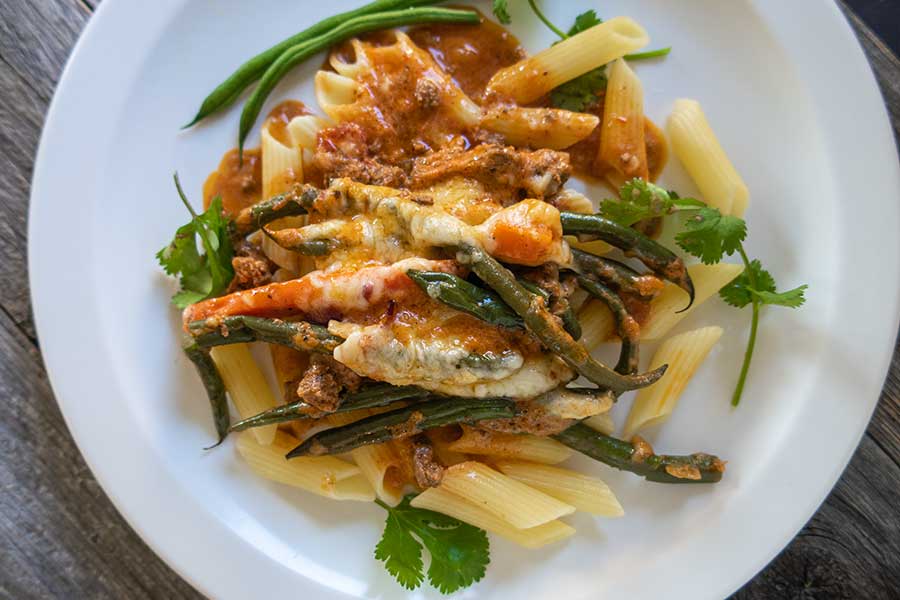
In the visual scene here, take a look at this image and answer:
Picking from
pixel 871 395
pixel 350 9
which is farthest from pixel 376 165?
pixel 871 395

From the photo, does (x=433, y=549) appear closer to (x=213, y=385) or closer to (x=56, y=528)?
(x=213, y=385)

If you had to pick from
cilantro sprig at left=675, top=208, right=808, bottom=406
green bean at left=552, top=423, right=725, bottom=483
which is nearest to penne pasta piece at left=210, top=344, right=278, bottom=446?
green bean at left=552, top=423, right=725, bottom=483

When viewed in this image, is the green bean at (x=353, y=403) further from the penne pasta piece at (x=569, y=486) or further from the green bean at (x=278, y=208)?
the green bean at (x=278, y=208)

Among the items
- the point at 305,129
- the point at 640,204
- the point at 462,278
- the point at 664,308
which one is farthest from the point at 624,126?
the point at 305,129

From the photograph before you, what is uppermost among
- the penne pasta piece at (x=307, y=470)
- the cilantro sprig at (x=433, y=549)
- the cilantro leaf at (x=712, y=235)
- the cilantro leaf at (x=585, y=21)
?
the cilantro leaf at (x=585, y=21)

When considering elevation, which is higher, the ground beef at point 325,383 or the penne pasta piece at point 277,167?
the penne pasta piece at point 277,167

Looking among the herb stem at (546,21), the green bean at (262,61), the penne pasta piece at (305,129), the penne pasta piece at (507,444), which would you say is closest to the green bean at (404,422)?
the penne pasta piece at (507,444)

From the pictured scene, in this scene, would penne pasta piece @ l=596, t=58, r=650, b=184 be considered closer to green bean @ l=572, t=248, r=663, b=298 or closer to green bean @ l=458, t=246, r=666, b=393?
green bean @ l=572, t=248, r=663, b=298
